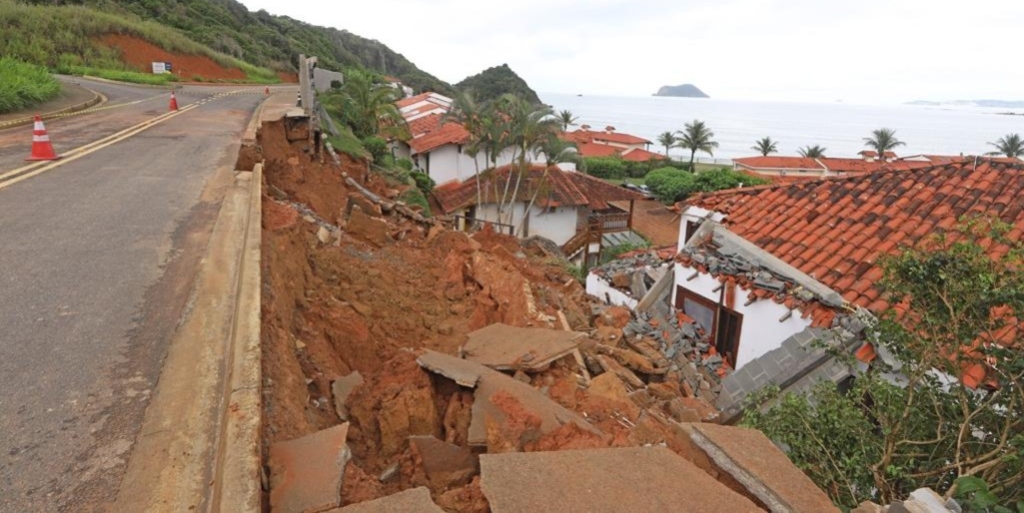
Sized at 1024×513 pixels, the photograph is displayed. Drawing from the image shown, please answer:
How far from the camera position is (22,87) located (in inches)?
592

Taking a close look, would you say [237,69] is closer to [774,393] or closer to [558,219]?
[558,219]

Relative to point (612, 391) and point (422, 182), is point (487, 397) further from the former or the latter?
point (422, 182)

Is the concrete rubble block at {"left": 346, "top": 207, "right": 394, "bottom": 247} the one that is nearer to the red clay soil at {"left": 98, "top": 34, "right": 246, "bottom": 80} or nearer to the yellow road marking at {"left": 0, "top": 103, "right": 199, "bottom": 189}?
the yellow road marking at {"left": 0, "top": 103, "right": 199, "bottom": 189}

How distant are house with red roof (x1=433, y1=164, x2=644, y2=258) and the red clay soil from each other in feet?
74.7

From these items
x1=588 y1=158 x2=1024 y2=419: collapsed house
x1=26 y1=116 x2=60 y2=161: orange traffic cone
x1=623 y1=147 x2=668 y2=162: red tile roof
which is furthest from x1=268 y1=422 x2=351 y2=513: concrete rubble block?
x1=623 y1=147 x2=668 y2=162: red tile roof

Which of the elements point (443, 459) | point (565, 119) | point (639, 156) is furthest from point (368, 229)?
point (639, 156)

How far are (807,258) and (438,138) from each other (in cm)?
2167

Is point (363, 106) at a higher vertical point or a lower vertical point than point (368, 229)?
higher

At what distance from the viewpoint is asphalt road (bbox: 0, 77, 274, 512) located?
8.91ft

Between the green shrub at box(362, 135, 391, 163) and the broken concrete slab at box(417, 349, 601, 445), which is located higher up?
the green shrub at box(362, 135, 391, 163)

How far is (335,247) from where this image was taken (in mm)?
8055

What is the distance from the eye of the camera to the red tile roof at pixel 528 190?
82.2 ft

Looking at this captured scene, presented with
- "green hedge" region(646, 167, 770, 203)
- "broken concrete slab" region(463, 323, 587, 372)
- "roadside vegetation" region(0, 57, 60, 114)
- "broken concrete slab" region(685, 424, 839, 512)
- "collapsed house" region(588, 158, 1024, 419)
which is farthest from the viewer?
"green hedge" region(646, 167, 770, 203)

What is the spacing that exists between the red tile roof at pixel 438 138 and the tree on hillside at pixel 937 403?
23034 mm
